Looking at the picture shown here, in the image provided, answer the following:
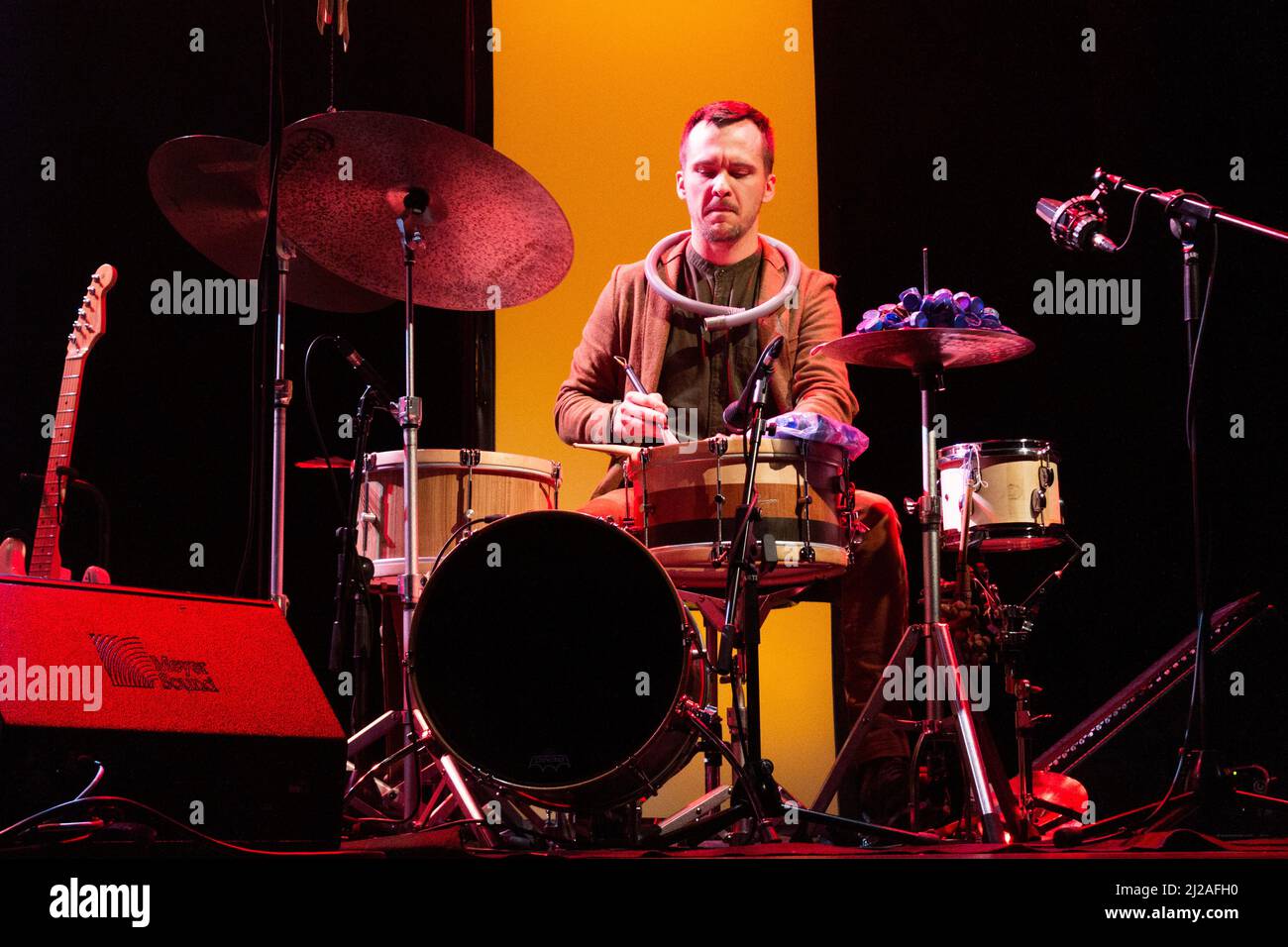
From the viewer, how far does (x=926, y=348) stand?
3.49 m

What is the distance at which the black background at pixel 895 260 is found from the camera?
421cm

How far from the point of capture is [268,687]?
7.40ft

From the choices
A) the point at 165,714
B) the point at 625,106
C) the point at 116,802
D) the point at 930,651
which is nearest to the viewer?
the point at 116,802

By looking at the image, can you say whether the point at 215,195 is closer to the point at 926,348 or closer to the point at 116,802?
the point at 926,348

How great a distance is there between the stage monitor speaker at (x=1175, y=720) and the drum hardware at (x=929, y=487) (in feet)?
3.61

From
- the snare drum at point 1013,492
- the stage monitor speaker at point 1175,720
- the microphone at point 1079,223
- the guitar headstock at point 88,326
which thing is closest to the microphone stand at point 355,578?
the guitar headstock at point 88,326

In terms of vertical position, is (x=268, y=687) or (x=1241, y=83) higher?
(x=1241, y=83)

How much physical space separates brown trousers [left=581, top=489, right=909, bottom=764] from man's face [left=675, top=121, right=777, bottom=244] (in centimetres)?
108

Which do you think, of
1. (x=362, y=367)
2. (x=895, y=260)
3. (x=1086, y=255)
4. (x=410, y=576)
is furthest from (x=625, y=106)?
(x=410, y=576)

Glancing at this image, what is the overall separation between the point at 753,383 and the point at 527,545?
70 cm

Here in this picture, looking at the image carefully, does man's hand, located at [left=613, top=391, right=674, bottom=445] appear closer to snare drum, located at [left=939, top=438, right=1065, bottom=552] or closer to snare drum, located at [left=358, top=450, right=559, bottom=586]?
snare drum, located at [left=358, top=450, right=559, bottom=586]
